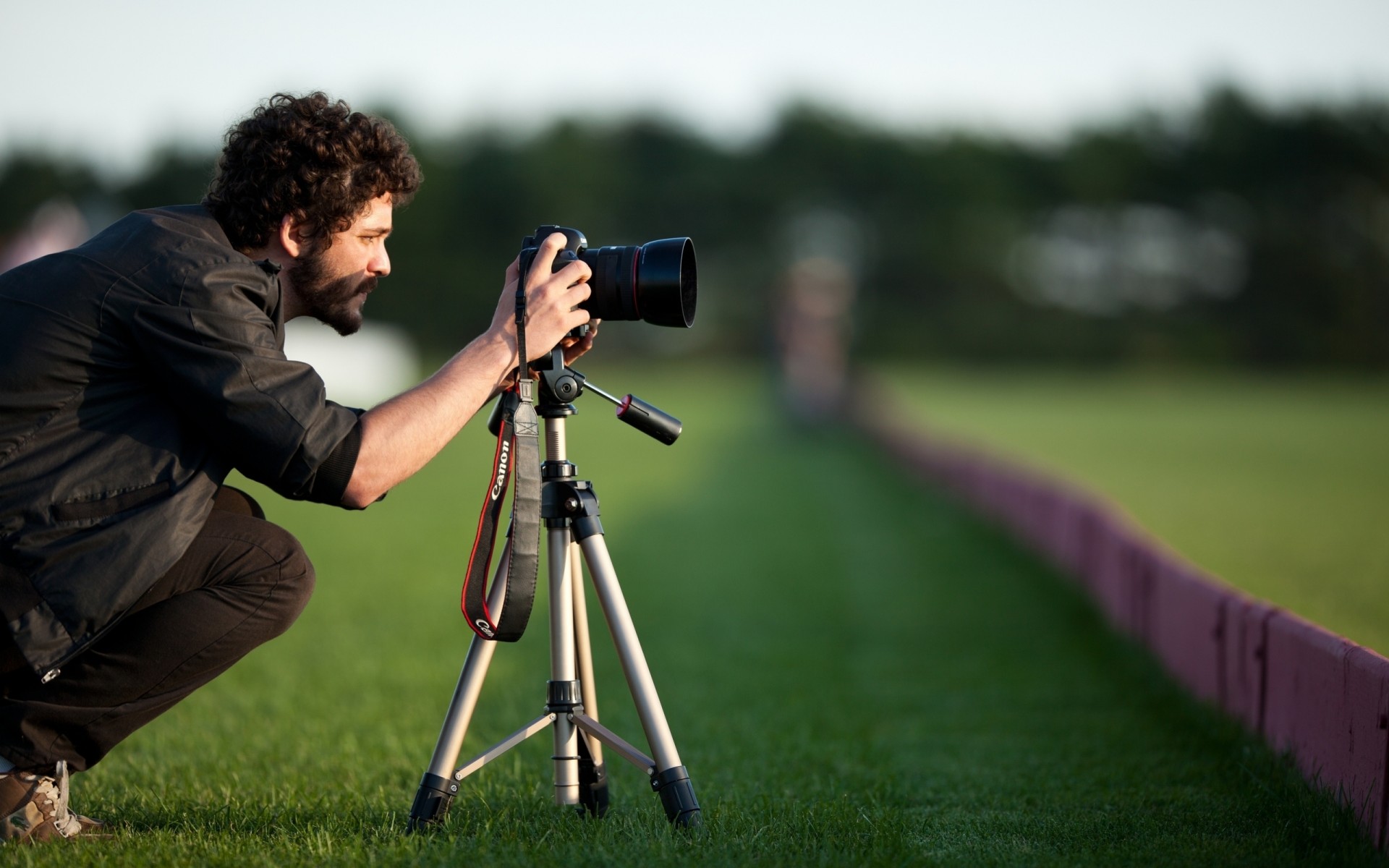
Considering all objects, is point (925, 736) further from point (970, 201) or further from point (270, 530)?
point (970, 201)

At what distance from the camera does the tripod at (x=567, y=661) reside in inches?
121

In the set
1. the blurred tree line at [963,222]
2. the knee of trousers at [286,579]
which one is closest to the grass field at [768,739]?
the knee of trousers at [286,579]

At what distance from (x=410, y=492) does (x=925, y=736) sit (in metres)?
11.1

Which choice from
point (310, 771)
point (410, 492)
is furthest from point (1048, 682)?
point (410, 492)

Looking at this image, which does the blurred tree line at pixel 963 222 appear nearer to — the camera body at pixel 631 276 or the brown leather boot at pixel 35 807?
the camera body at pixel 631 276

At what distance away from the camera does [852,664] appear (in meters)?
6.12

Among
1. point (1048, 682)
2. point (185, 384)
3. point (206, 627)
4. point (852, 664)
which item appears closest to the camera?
point (185, 384)

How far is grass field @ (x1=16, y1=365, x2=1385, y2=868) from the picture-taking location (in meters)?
3.07

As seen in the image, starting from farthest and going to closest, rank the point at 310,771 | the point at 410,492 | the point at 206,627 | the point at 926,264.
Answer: the point at 926,264, the point at 410,492, the point at 310,771, the point at 206,627

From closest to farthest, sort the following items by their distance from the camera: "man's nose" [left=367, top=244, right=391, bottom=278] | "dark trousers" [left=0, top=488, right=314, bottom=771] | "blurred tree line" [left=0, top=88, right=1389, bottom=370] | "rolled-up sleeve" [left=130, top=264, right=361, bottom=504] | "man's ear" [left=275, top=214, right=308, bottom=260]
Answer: "rolled-up sleeve" [left=130, top=264, right=361, bottom=504] < "dark trousers" [left=0, top=488, right=314, bottom=771] < "man's ear" [left=275, top=214, right=308, bottom=260] < "man's nose" [left=367, top=244, right=391, bottom=278] < "blurred tree line" [left=0, top=88, right=1389, bottom=370]

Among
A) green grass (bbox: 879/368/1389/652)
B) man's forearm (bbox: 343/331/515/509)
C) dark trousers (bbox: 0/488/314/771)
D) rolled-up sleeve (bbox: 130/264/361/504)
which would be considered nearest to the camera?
rolled-up sleeve (bbox: 130/264/361/504)

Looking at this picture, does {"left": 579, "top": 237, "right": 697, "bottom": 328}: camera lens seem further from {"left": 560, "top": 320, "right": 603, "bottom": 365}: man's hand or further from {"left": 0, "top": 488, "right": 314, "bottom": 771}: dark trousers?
{"left": 0, "top": 488, "right": 314, "bottom": 771}: dark trousers

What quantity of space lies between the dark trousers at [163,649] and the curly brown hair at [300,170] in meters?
0.72

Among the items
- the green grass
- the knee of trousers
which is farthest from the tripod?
the green grass
